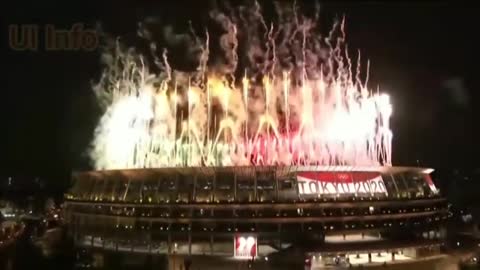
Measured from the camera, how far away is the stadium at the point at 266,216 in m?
47.7

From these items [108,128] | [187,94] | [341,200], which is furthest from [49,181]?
[341,200]

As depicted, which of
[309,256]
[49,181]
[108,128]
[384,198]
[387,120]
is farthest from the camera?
[49,181]

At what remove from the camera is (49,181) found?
324 ft

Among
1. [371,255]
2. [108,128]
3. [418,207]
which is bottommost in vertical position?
[371,255]

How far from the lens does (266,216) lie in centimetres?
4869

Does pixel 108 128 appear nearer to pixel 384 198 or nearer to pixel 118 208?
pixel 118 208

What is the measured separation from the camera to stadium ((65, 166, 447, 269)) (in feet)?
157

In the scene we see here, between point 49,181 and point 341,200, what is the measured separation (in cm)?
6346

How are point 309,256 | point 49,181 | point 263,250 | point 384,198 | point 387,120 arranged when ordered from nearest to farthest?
point 309,256 < point 263,250 < point 384,198 < point 387,120 < point 49,181

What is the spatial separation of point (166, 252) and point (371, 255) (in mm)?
16976

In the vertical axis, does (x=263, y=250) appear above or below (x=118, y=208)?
below

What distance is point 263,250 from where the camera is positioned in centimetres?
4775

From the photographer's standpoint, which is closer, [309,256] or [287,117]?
[309,256]

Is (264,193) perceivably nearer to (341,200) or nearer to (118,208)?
(341,200)
